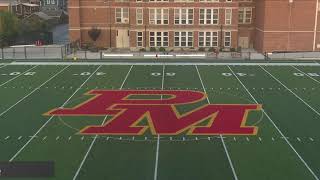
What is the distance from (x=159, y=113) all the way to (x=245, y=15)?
101 ft

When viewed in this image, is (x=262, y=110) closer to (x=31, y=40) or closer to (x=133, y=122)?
(x=133, y=122)

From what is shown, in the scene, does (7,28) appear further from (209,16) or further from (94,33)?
(209,16)

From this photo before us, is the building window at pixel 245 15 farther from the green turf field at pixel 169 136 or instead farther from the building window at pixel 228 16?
the green turf field at pixel 169 136

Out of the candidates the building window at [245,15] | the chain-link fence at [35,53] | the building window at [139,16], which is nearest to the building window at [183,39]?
the building window at [139,16]

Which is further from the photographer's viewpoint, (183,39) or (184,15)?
(183,39)

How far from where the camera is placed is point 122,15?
50156mm

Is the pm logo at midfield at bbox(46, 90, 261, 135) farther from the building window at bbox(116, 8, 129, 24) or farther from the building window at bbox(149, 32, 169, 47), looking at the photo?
the building window at bbox(116, 8, 129, 24)

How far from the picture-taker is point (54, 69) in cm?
3478

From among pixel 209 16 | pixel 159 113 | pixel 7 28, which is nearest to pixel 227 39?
pixel 209 16

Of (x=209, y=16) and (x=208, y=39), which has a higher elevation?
(x=209, y=16)

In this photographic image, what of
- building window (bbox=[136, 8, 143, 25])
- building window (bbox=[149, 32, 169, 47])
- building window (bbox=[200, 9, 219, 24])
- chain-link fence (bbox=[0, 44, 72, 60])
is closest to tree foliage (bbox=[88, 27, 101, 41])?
chain-link fence (bbox=[0, 44, 72, 60])

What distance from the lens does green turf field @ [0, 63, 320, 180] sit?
15.9 meters

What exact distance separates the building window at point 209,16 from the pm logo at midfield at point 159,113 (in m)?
22.5

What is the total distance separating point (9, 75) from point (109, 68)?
7.13 meters
